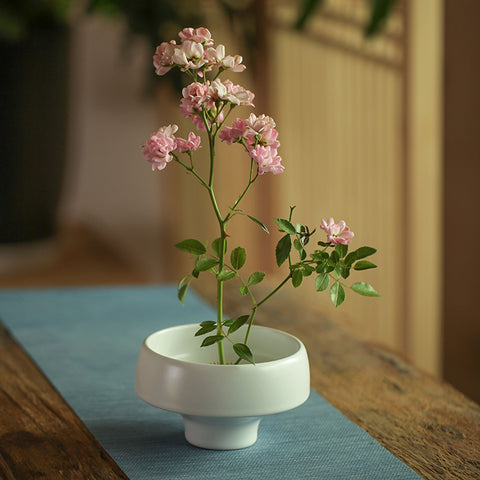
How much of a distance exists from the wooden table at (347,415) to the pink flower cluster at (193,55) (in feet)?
1.21

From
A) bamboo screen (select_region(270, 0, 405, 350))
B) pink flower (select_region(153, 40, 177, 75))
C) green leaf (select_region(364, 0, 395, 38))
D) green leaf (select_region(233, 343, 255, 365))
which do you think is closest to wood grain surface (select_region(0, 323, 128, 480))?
green leaf (select_region(233, 343, 255, 365))

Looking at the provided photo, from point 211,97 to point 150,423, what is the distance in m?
0.36

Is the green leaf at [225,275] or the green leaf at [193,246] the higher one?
the green leaf at [193,246]

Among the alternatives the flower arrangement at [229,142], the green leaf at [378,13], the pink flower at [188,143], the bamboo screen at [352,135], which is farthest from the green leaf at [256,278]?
the bamboo screen at [352,135]

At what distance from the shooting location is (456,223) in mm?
1511

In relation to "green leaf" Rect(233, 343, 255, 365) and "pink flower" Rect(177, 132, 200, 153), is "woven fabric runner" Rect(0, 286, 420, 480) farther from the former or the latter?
"pink flower" Rect(177, 132, 200, 153)

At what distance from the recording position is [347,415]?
822mm

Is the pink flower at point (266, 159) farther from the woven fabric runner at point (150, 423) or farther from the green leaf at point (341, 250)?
Answer: the woven fabric runner at point (150, 423)

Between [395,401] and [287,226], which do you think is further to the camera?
[395,401]

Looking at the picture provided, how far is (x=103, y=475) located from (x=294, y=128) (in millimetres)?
2215

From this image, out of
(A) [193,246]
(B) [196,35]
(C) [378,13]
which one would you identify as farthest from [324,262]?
(C) [378,13]

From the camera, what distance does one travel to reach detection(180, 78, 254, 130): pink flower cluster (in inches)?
24.7

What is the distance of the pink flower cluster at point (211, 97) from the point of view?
626 mm

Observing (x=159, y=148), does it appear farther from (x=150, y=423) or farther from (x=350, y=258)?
(x=150, y=423)
